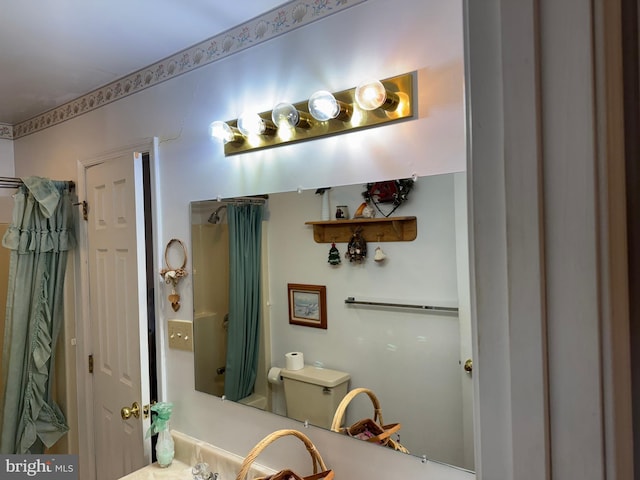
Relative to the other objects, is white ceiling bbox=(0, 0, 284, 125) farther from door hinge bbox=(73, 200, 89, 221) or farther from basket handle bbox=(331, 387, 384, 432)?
basket handle bbox=(331, 387, 384, 432)

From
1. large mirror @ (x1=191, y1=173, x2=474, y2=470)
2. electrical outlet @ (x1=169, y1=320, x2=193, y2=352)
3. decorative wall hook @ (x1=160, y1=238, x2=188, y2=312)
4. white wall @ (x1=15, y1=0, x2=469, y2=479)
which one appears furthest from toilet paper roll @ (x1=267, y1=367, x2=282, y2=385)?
decorative wall hook @ (x1=160, y1=238, x2=188, y2=312)

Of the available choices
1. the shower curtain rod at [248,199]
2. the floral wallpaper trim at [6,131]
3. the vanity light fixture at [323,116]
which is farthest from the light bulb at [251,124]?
the floral wallpaper trim at [6,131]

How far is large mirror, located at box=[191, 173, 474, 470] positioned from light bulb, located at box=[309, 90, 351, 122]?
205 mm

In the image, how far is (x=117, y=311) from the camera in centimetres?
190

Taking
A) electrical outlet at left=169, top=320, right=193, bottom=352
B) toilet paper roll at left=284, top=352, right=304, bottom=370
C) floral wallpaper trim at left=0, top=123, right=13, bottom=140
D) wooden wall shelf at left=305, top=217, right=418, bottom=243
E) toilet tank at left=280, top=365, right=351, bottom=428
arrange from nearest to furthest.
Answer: wooden wall shelf at left=305, top=217, right=418, bottom=243 → toilet tank at left=280, top=365, right=351, bottom=428 → toilet paper roll at left=284, top=352, right=304, bottom=370 → electrical outlet at left=169, top=320, right=193, bottom=352 → floral wallpaper trim at left=0, top=123, right=13, bottom=140

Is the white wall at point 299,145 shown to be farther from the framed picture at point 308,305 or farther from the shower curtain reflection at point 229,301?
the framed picture at point 308,305

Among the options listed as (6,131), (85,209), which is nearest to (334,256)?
(85,209)

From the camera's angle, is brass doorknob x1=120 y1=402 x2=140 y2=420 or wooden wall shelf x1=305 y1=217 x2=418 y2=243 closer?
wooden wall shelf x1=305 y1=217 x2=418 y2=243

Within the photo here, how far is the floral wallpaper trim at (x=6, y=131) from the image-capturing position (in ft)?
8.51

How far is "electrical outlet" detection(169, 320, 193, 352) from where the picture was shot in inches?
65.2

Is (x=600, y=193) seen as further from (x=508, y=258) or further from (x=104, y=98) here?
(x=104, y=98)

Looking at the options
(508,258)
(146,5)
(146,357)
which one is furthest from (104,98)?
(508,258)

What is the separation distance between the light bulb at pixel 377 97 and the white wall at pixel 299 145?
0.19 ft

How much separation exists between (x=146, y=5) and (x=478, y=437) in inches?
58.4
